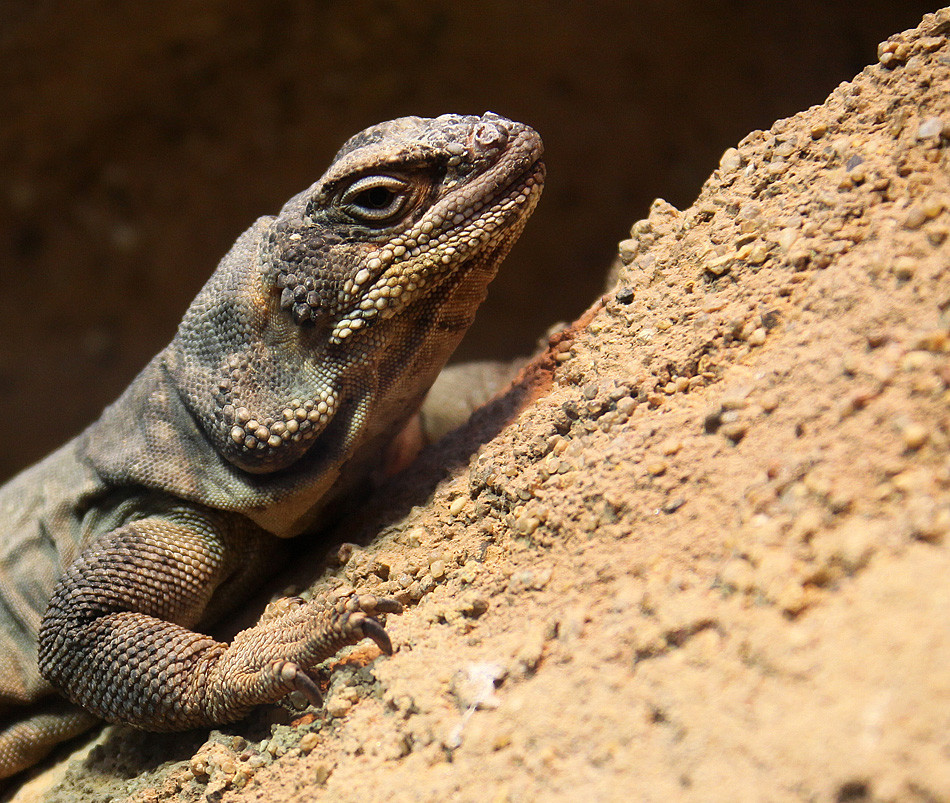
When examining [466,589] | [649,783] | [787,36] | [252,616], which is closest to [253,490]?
[252,616]

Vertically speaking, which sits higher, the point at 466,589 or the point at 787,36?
the point at 787,36

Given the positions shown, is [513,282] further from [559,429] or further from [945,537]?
[945,537]

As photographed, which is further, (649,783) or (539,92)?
(539,92)

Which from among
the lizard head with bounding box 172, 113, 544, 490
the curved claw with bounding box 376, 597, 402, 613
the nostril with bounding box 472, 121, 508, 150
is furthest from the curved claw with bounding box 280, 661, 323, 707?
the nostril with bounding box 472, 121, 508, 150

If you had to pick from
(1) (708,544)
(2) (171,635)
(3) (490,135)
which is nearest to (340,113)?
(3) (490,135)

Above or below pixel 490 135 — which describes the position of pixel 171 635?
below

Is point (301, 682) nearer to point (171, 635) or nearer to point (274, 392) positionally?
point (171, 635)
